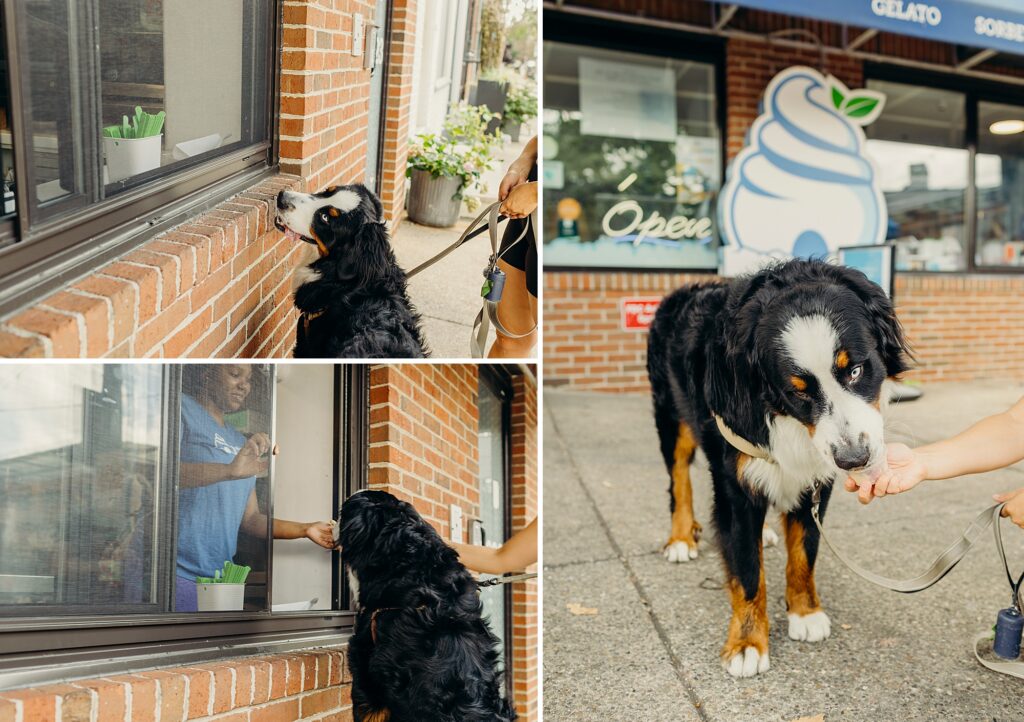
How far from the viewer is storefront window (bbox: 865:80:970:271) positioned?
748 cm

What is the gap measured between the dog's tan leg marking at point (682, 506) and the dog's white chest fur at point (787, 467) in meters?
0.86

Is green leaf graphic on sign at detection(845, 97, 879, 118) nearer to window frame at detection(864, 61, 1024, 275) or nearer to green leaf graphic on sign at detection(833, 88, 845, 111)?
green leaf graphic on sign at detection(833, 88, 845, 111)

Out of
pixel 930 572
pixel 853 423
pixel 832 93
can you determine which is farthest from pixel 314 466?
pixel 832 93

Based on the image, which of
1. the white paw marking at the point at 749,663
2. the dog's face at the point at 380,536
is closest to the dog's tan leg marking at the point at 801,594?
the white paw marking at the point at 749,663

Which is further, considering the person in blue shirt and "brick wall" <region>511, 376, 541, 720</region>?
"brick wall" <region>511, 376, 541, 720</region>

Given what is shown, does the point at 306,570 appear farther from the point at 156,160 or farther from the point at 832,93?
the point at 832,93

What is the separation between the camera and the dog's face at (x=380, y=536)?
89.0 inches

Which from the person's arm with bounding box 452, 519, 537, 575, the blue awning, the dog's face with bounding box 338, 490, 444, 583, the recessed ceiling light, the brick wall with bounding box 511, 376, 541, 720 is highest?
the blue awning

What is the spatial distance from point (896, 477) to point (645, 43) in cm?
540

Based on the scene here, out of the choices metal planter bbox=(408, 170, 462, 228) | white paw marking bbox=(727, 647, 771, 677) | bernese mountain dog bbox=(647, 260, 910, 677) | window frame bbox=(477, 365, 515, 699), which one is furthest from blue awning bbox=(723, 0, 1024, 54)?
white paw marking bbox=(727, 647, 771, 677)

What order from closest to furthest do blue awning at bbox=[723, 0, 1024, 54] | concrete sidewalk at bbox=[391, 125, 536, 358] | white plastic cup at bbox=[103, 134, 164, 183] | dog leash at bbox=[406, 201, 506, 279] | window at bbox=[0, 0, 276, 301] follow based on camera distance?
1. window at bbox=[0, 0, 276, 301]
2. white plastic cup at bbox=[103, 134, 164, 183]
3. dog leash at bbox=[406, 201, 506, 279]
4. concrete sidewalk at bbox=[391, 125, 536, 358]
5. blue awning at bbox=[723, 0, 1024, 54]

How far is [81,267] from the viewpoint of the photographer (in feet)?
5.90

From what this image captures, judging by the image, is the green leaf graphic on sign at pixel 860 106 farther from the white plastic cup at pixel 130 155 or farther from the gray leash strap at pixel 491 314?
the white plastic cup at pixel 130 155

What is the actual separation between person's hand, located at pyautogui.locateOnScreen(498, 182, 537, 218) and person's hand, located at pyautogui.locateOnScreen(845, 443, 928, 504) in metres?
1.27
